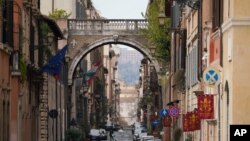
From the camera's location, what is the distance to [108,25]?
8456cm

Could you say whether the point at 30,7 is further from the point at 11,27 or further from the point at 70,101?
the point at 70,101

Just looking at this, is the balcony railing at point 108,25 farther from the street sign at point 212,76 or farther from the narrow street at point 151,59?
the street sign at point 212,76

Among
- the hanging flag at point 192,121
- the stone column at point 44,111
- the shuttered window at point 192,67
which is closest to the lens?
the hanging flag at point 192,121

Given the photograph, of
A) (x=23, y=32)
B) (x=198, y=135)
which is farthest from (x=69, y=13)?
(x=198, y=135)

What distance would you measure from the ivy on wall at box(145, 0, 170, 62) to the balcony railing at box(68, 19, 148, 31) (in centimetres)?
1570

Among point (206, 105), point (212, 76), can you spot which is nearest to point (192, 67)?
point (206, 105)

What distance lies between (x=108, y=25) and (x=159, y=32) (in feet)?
71.4

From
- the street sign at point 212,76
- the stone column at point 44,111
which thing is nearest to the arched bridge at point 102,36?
the stone column at point 44,111

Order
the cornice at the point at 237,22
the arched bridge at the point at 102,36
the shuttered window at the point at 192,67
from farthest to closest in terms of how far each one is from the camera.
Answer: the arched bridge at the point at 102,36
the shuttered window at the point at 192,67
the cornice at the point at 237,22

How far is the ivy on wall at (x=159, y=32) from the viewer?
6175 centimetres

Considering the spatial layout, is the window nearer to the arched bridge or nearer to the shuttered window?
the shuttered window

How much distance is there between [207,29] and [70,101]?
4981 centimetres

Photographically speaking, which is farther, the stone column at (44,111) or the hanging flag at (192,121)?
the stone column at (44,111)

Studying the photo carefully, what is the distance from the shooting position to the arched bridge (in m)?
83.8
